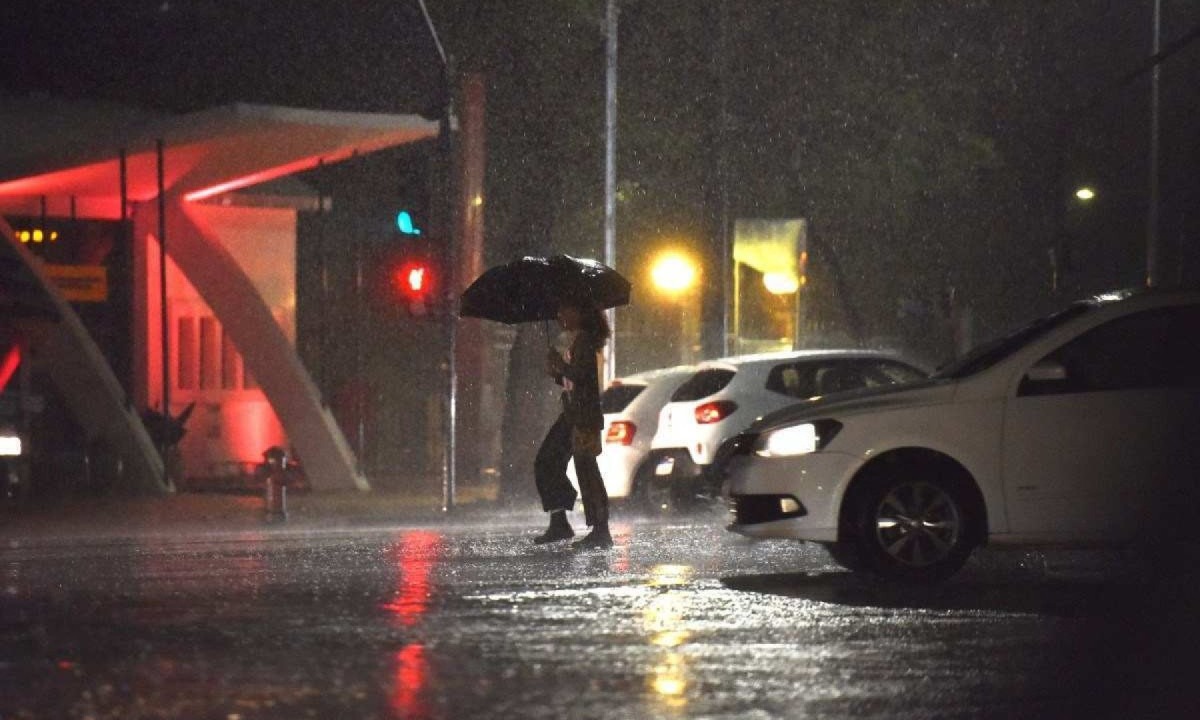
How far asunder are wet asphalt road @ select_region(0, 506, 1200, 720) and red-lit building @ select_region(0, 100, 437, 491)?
10007 millimetres

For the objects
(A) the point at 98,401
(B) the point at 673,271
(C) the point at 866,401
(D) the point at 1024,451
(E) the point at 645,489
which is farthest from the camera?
(B) the point at 673,271

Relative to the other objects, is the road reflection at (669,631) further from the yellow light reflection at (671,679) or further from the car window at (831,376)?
the car window at (831,376)

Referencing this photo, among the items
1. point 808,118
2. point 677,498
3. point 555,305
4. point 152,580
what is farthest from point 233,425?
point 152,580

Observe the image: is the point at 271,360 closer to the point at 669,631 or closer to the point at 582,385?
the point at 582,385

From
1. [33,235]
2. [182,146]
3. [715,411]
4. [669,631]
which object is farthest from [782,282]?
[669,631]

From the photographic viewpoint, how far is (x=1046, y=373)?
1150cm

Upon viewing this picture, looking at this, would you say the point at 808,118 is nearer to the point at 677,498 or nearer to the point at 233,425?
the point at 233,425

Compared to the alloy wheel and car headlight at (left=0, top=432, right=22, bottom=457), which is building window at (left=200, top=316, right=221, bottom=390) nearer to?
car headlight at (left=0, top=432, right=22, bottom=457)

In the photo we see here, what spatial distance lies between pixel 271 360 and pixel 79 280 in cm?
258

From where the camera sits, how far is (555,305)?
646 inches

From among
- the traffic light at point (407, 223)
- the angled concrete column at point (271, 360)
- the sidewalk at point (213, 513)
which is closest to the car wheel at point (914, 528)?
the sidewalk at point (213, 513)

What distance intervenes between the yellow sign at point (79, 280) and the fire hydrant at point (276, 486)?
23.0ft

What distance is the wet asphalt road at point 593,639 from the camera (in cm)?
773

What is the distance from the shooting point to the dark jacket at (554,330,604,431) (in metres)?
14.7
